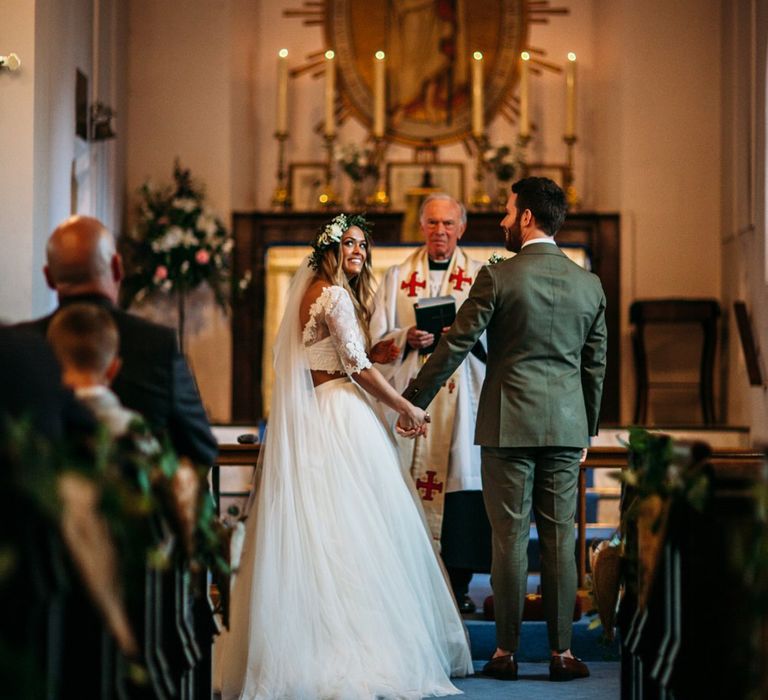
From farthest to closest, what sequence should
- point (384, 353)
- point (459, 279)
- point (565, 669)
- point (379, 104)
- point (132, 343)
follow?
point (379, 104) < point (459, 279) < point (384, 353) < point (565, 669) < point (132, 343)

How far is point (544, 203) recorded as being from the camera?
482 centimetres

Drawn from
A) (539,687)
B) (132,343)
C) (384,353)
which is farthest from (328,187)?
(132,343)

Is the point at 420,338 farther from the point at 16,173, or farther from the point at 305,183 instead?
the point at 305,183

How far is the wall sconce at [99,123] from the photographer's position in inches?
330

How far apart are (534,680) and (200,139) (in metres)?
6.21

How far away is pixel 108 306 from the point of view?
10.7 ft

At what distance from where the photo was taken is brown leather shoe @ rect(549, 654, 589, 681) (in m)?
4.87

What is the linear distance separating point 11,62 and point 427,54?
4846 millimetres

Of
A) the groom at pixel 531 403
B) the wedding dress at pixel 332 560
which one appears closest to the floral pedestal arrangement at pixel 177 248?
the wedding dress at pixel 332 560

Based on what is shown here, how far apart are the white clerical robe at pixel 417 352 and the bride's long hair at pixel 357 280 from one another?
61 centimetres

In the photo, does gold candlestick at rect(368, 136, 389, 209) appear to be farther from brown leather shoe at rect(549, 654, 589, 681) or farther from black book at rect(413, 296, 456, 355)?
brown leather shoe at rect(549, 654, 589, 681)

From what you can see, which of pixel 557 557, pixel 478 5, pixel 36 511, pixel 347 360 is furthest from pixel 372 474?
pixel 478 5

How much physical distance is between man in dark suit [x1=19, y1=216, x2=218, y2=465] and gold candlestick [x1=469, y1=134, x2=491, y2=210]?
6.72 m

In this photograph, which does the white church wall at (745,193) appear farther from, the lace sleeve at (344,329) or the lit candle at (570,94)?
the lace sleeve at (344,329)
